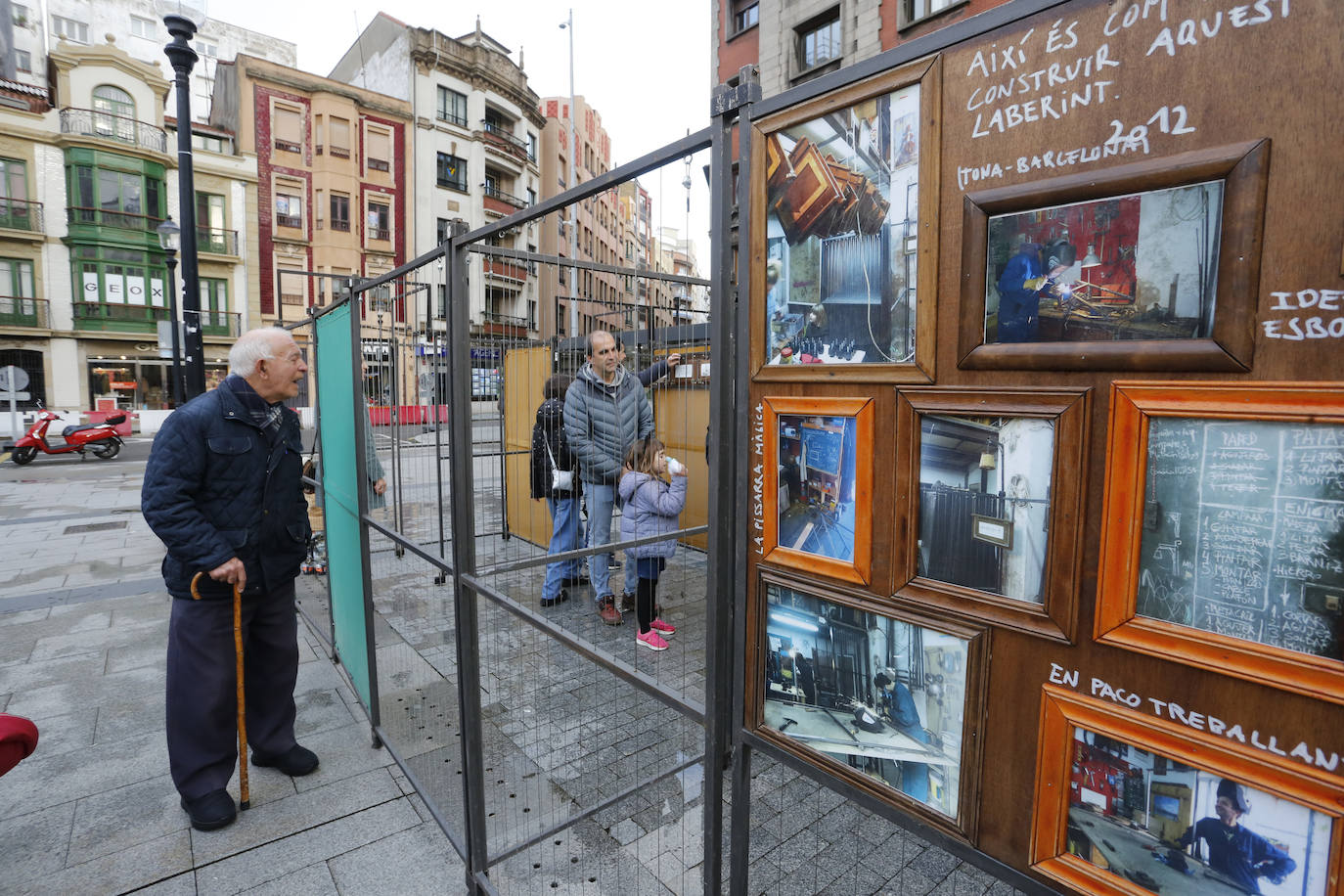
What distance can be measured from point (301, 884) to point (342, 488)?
1821 mm

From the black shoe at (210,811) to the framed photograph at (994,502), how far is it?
3.15 m

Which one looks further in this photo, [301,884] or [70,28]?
[70,28]

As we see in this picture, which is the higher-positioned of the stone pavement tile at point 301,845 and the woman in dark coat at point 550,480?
the woman in dark coat at point 550,480

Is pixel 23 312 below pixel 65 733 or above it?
above

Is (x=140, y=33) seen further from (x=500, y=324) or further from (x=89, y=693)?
(x=500, y=324)

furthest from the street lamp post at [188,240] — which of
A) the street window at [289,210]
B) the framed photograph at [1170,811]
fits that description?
the street window at [289,210]

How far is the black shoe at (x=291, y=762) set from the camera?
324 centimetres

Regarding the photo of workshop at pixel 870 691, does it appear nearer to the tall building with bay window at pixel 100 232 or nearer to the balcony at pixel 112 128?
the tall building with bay window at pixel 100 232

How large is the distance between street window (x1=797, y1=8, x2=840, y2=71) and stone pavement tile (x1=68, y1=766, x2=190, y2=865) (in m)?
18.2

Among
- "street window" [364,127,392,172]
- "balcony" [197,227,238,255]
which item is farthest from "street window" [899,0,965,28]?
"balcony" [197,227,238,255]

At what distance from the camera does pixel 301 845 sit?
275cm

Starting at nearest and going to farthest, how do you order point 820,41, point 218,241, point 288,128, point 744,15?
point 820,41 < point 744,15 < point 218,241 < point 288,128

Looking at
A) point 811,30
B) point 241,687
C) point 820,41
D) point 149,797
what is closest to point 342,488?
point 241,687

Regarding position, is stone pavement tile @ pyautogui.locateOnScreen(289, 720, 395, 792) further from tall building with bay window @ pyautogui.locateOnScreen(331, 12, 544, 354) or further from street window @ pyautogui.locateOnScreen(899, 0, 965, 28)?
tall building with bay window @ pyautogui.locateOnScreen(331, 12, 544, 354)
